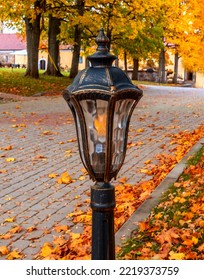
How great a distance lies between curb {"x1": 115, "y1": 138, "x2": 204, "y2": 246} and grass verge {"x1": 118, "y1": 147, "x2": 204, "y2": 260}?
7 centimetres

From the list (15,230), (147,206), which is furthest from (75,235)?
(147,206)

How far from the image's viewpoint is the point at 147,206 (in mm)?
6086

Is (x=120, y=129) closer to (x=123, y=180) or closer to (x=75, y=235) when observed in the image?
(x=75, y=235)

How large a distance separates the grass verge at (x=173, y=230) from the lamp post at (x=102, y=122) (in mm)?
1360

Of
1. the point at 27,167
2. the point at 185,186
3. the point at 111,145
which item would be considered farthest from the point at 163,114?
the point at 111,145

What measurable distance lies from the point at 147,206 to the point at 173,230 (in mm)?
1035

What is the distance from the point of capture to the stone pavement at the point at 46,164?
5.76 meters

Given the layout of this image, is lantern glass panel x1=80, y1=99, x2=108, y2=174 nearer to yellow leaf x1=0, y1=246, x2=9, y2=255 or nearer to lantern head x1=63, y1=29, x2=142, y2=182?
lantern head x1=63, y1=29, x2=142, y2=182

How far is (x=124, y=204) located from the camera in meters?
6.27

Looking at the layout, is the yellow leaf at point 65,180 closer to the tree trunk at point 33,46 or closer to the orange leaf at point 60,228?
the orange leaf at point 60,228

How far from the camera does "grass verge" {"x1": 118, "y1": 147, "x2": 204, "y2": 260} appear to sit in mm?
4586

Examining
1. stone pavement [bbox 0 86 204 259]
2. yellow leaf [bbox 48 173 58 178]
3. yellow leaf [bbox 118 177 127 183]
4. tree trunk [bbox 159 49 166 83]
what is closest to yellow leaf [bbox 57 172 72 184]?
stone pavement [bbox 0 86 204 259]

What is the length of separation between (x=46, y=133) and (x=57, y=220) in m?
6.90
